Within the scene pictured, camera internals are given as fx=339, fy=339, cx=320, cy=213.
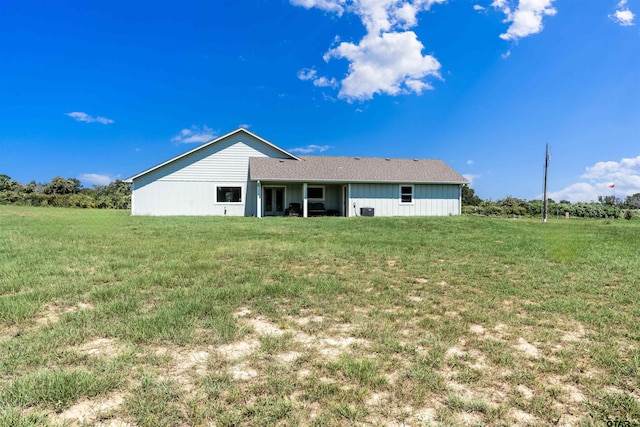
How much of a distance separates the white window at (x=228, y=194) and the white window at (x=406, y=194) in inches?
390

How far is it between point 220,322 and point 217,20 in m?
20.7

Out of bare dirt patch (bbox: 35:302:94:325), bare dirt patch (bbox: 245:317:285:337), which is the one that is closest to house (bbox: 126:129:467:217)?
bare dirt patch (bbox: 35:302:94:325)

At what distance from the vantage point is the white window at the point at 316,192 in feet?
69.8

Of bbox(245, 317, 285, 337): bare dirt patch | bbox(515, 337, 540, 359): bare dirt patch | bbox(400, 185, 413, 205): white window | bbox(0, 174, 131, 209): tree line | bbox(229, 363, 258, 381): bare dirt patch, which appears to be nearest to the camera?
bbox(229, 363, 258, 381): bare dirt patch

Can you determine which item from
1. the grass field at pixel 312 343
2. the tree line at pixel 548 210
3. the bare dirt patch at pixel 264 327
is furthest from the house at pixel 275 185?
the bare dirt patch at pixel 264 327

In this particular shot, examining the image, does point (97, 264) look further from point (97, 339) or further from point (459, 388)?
point (459, 388)

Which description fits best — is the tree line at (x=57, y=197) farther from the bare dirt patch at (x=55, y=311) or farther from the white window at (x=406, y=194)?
the bare dirt patch at (x=55, y=311)

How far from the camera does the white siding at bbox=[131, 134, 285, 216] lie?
63.6 feet

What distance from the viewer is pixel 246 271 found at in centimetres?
521

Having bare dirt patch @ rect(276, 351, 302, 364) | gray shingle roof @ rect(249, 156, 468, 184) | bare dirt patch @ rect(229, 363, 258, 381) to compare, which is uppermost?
gray shingle roof @ rect(249, 156, 468, 184)

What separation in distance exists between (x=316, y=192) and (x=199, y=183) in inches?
277

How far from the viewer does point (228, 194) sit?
20250 mm

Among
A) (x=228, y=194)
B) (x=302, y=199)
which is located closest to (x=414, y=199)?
(x=302, y=199)

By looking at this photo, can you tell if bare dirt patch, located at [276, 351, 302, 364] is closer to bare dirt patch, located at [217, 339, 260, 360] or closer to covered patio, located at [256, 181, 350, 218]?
bare dirt patch, located at [217, 339, 260, 360]
